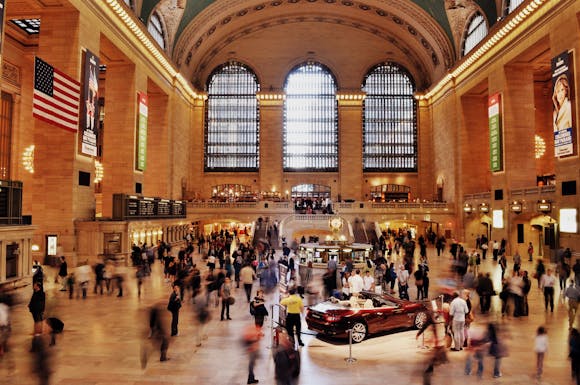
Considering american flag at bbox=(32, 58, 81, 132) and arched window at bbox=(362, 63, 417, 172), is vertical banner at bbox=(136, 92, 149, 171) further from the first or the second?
arched window at bbox=(362, 63, 417, 172)

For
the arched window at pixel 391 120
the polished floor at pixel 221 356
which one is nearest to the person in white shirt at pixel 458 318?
the polished floor at pixel 221 356

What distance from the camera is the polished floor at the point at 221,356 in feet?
23.1

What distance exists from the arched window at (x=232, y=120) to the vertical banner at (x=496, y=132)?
23.5 meters

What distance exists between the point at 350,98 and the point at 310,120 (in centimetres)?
461

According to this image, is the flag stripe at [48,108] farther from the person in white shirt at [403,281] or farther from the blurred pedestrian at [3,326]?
the person in white shirt at [403,281]

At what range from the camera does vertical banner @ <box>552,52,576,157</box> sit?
20.5 metres

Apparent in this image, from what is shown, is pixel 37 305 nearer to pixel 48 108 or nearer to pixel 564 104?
pixel 48 108

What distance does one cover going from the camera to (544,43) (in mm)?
24359

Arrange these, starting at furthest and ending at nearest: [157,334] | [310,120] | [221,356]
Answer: [310,120]
[221,356]
[157,334]

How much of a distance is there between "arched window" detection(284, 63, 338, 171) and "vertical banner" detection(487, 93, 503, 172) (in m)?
19.0

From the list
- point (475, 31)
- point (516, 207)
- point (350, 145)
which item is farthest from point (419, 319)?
point (350, 145)

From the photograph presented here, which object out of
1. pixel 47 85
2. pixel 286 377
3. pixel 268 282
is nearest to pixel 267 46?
pixel 47 85

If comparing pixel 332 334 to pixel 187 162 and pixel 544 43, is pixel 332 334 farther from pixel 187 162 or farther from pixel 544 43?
pixel 187 162

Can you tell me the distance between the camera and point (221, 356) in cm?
816
